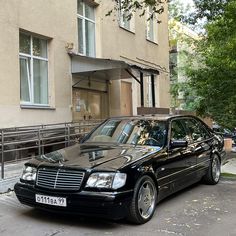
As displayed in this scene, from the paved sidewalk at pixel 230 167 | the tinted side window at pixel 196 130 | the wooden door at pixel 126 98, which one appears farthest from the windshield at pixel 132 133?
the wooden door at pixel 126 98

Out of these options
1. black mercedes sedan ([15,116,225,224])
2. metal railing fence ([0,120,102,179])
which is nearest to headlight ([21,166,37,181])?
black mercedes sedan ([15,116,225,224])

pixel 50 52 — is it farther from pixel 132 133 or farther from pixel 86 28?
pixel 132 133

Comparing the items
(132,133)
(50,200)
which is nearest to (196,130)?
(132,133)

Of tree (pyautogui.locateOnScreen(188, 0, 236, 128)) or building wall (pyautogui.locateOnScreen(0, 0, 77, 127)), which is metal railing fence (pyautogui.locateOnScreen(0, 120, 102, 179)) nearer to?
building wall (pyautogui.locateOnScreen(0, 0, 77, 127))

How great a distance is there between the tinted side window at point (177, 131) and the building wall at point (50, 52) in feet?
16.6

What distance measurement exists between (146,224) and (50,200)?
1.38m

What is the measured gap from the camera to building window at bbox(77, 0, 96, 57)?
14406mm

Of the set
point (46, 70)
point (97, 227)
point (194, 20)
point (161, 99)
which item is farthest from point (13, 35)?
point (161, 99)

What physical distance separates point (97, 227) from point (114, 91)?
1101cm

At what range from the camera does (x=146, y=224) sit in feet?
18.5

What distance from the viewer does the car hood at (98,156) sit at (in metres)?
5.50

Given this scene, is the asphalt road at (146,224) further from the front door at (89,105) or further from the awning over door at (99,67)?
the front door at (89,105)

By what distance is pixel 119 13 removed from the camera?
16.3 meters

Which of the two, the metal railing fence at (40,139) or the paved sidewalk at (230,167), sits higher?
the metal railing fence at (40,139)
